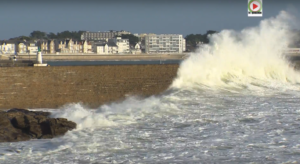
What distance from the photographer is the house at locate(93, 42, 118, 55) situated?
116 meters

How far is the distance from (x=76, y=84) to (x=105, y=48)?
326ft

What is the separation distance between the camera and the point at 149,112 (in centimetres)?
1402

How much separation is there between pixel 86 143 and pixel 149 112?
3478 mm

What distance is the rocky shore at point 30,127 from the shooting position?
11570mm

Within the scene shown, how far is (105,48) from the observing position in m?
117

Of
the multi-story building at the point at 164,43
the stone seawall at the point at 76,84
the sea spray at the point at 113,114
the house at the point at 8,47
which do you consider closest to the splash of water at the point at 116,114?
the sea spray at the point at 113,114

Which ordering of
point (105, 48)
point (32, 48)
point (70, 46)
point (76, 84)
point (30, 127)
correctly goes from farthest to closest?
point (105, 48), point (70, 46), point (32, 48), point (76, 84), point (30, 127)

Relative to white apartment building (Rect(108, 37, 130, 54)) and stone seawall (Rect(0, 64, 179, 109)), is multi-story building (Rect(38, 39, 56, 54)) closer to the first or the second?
white apartment building (Rect(108, 37, 130, 54))

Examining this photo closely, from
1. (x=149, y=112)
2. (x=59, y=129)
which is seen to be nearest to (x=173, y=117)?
(x=149, y=112)

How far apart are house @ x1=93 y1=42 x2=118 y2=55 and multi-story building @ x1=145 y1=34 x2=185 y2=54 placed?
7729mm

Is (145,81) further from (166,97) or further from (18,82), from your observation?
(18,82)

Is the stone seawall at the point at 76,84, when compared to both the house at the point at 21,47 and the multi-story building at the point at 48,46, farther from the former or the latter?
the multi-story building at the point at 48,46

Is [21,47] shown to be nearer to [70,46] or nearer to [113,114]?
[70,46]

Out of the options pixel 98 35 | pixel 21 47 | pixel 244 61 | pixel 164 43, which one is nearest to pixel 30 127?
pixel 244 61
